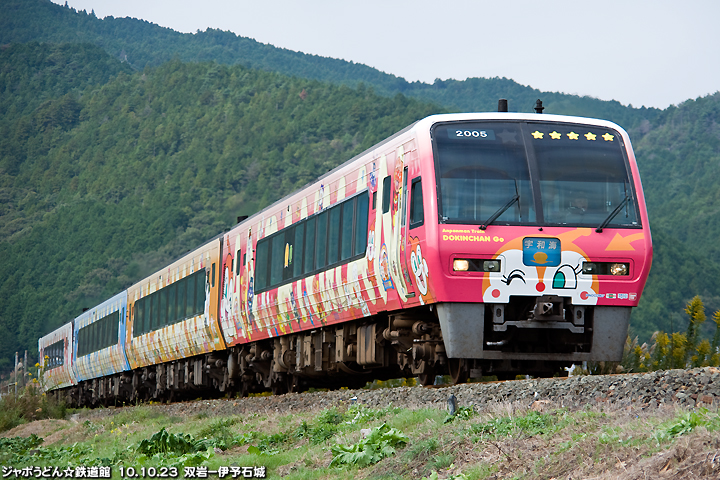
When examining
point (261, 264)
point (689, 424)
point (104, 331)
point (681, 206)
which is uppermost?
point (681, 206)

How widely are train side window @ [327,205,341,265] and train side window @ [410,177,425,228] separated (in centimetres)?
244

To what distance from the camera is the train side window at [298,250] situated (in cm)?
1341

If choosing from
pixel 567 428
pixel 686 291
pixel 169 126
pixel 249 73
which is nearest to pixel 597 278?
pixel 567 428

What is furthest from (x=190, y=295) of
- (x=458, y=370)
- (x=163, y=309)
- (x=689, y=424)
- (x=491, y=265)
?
(x=689, y=424)

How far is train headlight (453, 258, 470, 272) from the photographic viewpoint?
29.7 feet

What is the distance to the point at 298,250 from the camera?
13.5 meters

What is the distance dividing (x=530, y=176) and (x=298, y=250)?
494 cm

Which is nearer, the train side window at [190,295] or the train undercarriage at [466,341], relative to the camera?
the train undercarriage at [466,341]

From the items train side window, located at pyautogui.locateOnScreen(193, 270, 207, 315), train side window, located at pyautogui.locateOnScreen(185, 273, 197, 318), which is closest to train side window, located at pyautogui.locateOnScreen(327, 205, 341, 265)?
train side window, located at pyautogui.locateOnScreen(193, 270, 207, 315)

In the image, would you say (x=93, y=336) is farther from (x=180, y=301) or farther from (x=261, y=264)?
(x=261, y=264)

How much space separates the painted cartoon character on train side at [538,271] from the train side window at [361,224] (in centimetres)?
238

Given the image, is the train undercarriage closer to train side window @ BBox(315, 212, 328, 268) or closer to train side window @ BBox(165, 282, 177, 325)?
train side window @ BBox(315, 212, 328, 268)

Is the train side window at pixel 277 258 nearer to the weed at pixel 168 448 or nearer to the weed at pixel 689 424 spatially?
the weed at pixel 168 448

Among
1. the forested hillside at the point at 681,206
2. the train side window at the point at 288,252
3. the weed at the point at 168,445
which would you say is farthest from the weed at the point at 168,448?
the forested hillside at the point at 681,206
